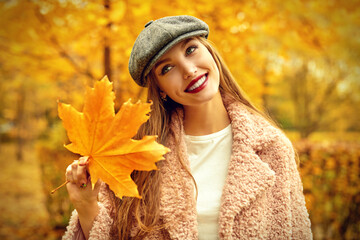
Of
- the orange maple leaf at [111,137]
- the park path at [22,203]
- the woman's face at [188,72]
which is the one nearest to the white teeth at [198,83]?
the woman's face at [188,72]

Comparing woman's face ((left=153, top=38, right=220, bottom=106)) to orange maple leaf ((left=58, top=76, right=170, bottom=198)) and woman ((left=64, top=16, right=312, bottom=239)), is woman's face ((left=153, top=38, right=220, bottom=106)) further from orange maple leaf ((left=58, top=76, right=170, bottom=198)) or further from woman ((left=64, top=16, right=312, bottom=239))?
orange maple leaf ((left=58, top=76, right=170, bottom=198))

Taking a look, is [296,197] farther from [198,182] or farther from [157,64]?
[157,64]

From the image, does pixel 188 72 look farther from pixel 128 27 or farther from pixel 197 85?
→ pixel 128 27

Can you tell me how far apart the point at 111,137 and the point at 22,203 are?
6.78 m

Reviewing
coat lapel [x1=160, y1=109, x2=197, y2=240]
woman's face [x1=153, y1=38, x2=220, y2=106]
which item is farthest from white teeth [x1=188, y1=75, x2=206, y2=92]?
coat lapel [x1=160, y1=109, x2=197, y2=240]

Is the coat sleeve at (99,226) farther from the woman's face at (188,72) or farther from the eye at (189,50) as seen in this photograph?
the eye at (189,50)

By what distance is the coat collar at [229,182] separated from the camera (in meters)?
1.32

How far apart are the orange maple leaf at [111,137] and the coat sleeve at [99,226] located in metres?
0.44

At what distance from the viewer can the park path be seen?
4512mm

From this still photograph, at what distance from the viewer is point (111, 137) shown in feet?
3.09

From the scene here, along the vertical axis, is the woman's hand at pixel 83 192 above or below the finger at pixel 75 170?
below

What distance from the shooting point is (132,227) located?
4.61 feet

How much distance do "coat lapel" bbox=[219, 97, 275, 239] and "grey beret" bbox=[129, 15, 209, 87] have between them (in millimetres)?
576

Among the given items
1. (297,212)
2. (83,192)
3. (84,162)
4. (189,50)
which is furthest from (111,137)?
(297,212)
